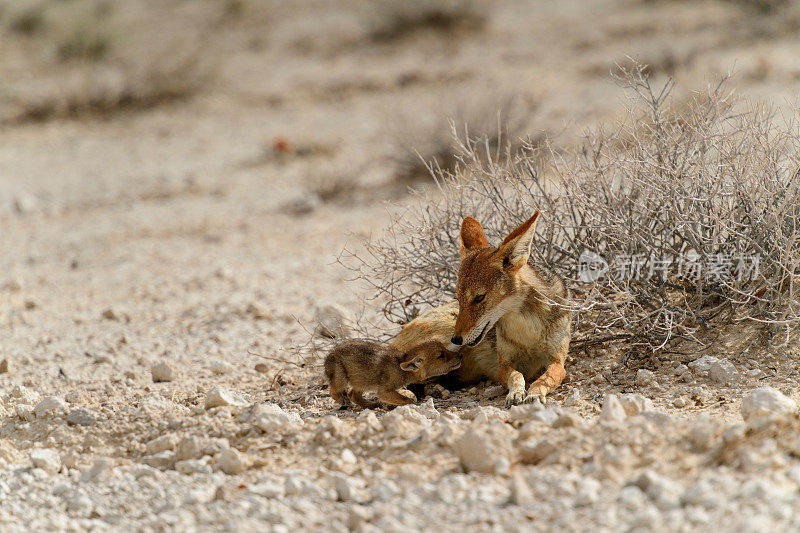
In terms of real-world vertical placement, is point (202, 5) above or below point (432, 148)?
above

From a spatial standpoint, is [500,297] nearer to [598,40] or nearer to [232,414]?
[232,414]

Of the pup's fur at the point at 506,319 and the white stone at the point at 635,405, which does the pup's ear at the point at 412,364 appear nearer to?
the pup's fur at the point at 506,319

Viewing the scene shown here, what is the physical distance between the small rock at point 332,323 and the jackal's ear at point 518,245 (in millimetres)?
1310

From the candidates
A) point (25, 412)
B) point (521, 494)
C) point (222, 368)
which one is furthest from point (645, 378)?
point (25, 412)

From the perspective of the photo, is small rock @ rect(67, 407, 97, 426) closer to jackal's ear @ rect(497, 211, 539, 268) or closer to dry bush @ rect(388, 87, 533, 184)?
jackal's ear @ rect(497, 211, 539, 268)

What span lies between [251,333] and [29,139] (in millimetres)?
10714

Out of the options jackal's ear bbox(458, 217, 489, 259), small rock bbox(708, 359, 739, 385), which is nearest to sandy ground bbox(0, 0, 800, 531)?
small rock bbox(708, 359, 739, 385)

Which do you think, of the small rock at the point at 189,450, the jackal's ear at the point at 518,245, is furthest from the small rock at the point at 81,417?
the jackal's ear at the point at 518,245

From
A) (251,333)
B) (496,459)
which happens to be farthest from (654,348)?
(251,333)

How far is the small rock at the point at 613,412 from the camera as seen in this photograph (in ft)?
13.6

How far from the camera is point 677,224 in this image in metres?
5.31

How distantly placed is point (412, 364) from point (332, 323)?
1620mm

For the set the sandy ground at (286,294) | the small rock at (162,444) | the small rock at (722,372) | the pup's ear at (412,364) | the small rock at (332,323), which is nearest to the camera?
the sandy ground at (286,294)

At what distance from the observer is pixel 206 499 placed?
3.79m
